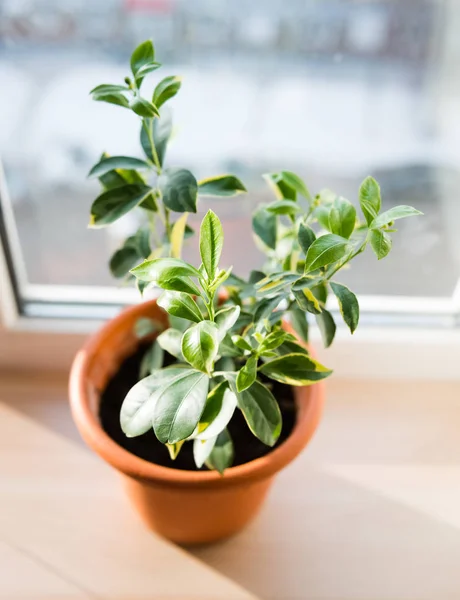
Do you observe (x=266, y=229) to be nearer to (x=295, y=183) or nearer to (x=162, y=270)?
(x=295, y=183)

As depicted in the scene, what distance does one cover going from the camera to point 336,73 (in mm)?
842

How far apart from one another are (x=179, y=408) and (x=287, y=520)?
40 cm

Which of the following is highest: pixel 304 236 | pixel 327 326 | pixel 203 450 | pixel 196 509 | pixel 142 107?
pixel 142 107

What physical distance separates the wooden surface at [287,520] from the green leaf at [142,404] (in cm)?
30

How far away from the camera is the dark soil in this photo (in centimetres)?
80

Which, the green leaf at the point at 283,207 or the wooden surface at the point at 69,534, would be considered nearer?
the green leaf at the point at 283,207

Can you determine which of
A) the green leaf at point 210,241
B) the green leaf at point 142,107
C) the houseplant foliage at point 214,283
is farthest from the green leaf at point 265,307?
the green leaf at point 142,107

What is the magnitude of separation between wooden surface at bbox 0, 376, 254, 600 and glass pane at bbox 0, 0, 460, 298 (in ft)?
0.84

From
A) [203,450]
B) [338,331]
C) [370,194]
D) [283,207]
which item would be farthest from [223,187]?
[338,331]

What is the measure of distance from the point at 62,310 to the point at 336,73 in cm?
55

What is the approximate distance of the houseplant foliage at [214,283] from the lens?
56cm

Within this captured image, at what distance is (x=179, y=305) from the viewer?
0.57 metres

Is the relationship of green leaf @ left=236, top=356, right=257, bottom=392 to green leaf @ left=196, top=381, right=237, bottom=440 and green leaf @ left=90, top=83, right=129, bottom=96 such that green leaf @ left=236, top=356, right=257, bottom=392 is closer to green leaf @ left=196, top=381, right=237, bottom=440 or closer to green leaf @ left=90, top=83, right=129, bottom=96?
green leaf @ left=196, top=381, right=237, bottom=440

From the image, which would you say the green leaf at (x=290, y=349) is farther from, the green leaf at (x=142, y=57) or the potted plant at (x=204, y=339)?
the green leaf at (x=142, y=57)
